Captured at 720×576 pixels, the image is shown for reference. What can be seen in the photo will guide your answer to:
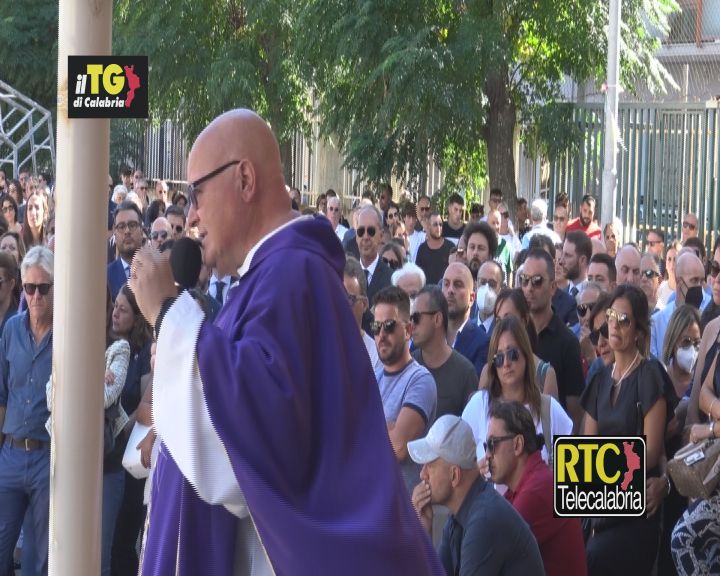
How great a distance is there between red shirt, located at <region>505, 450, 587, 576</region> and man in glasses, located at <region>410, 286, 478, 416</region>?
1.55 meters

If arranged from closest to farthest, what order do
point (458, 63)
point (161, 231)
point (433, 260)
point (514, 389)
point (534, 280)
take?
point (514, 389) < point (534, 280) < point (161, 231) < point (433, 260) < point (458, 63)

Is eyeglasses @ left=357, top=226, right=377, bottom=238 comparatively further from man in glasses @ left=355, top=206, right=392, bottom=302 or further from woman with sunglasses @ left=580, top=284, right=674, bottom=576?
woman with sunglasses @ left=580, top=284, right=674, bottom=576

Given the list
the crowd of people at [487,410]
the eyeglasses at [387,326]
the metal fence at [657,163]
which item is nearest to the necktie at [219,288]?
the crowd of people at [487,410]

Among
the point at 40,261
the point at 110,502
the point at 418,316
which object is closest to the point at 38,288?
the point at 40,261

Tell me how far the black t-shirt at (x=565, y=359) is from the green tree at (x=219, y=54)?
15.3 metres

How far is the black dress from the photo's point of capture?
707cm

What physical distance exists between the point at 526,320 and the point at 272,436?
16.2ft

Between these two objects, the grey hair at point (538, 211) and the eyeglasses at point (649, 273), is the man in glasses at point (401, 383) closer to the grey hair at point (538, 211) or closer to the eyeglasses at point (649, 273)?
the eyeglasses at point (649, 273)

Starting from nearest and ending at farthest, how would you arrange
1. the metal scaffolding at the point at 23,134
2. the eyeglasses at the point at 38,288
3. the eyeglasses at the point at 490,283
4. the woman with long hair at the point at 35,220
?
1. the eyeglasses at the point at 38,288
2. the eyeglasses at the point at 490,283
3. the woman with long hair at the point at 35,220
4. the metal scaffolding at the point at 23,134

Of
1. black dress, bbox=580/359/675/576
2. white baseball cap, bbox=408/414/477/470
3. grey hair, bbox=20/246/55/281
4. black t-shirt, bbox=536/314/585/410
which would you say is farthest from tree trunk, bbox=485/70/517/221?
white baseball cap, bbox=408/414/477/470

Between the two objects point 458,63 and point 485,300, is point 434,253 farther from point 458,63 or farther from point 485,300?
point 458,63

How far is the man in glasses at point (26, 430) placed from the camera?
7543 millimetres

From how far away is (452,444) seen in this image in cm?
598

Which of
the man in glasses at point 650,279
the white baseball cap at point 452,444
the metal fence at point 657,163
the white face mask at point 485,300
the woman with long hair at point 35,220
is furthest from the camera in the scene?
the metal fence at point 657,163
